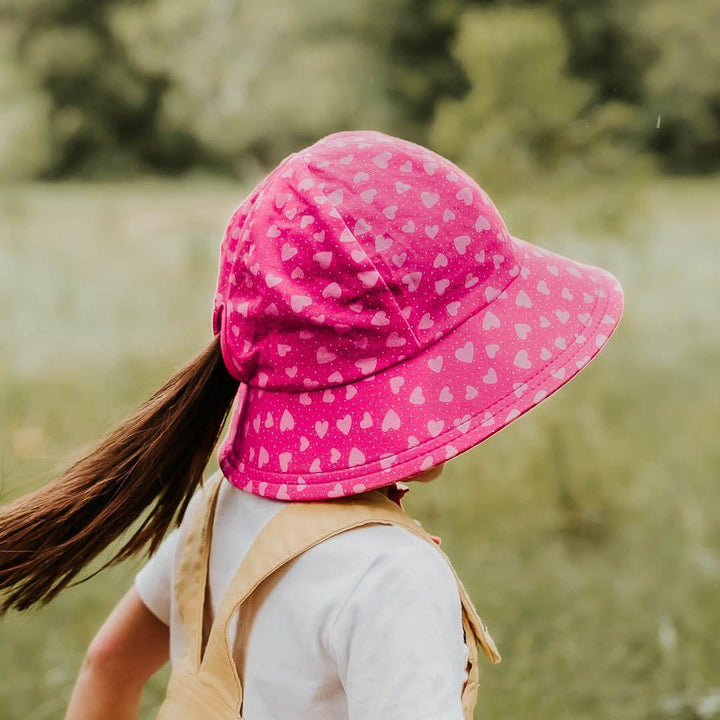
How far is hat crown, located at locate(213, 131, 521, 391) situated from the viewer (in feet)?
2.51

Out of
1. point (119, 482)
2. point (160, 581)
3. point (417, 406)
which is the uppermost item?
point (417, 406)

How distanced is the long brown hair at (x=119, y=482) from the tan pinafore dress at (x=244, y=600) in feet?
0.23

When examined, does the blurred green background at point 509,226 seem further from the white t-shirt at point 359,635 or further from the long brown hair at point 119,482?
the white t-shirt at point 359,635

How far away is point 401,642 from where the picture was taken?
68 cm

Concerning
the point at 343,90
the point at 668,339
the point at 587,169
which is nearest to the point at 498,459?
the point at 587,169

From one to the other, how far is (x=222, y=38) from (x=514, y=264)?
4315 mm

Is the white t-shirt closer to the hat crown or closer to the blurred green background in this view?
the hat crown

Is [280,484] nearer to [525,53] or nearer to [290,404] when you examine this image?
[290,404]

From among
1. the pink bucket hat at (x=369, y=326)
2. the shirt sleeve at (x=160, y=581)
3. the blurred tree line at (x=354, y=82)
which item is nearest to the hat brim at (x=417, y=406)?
the pink bucket hat at (x=369, y=326)

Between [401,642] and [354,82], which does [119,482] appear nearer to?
[401,642]

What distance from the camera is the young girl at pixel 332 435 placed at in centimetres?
71

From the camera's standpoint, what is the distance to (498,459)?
2.59 meters

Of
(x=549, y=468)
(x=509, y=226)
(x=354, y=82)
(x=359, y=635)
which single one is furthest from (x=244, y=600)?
(x=354, y=82)

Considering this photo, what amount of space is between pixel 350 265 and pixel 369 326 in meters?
0.05
